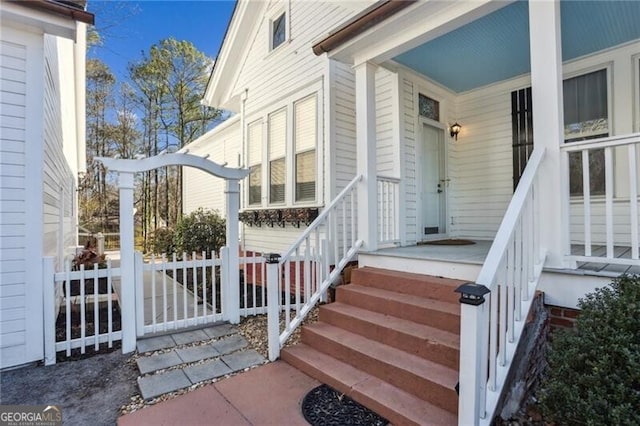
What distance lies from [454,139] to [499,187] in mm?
1162

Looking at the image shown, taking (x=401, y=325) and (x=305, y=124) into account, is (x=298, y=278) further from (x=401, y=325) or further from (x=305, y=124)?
(x=305, y=124)

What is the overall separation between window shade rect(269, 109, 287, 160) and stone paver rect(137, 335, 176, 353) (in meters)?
3.99

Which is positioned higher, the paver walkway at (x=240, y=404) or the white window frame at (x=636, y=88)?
the white window frame at (x=636, y=88)

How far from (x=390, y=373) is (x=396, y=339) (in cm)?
33

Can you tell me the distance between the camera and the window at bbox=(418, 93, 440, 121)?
5507 millimetres

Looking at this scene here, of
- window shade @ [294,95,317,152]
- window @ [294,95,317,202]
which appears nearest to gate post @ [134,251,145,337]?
window @ [294,95,317,202]

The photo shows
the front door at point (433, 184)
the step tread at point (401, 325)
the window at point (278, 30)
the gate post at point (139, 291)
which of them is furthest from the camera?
the window at point (278, 30)

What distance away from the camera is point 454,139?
6.00 metres

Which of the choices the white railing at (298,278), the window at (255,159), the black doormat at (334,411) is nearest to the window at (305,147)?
the window at (255,159)

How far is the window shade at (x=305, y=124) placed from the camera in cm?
606

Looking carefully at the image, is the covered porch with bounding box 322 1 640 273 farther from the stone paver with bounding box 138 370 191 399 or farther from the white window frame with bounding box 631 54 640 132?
the stone paver with bounding box 138 370 191 399

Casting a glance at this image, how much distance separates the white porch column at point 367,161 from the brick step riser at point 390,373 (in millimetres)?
1417

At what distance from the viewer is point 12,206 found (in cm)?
342

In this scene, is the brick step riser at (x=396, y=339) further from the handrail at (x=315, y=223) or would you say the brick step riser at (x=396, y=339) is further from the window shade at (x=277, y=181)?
the window shade at (x=277, y=181)
